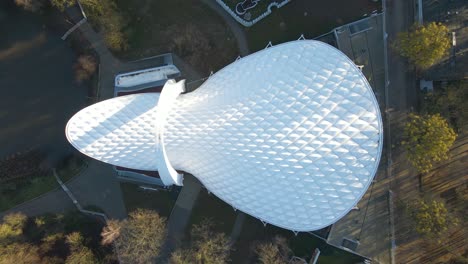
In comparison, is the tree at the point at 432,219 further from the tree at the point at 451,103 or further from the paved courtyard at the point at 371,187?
the tree at the point at 451,103

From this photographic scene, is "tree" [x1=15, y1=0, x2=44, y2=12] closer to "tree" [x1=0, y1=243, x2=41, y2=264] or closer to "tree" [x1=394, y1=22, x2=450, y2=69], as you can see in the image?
"tree" [x1=0, y1=243, x2=41, y2=264]

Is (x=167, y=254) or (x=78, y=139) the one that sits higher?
(x=78, y=139)

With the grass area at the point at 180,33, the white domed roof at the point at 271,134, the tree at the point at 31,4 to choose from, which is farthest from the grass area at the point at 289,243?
the tree at the point at 31,4

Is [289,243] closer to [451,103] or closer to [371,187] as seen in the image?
[371,187]

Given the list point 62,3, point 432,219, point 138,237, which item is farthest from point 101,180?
point 432,219

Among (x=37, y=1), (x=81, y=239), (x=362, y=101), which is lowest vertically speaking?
(x=81, y=239)

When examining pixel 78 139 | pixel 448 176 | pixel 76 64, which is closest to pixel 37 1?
pixel 76 64

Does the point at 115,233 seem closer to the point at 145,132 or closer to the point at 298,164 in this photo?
the point at 145,132
